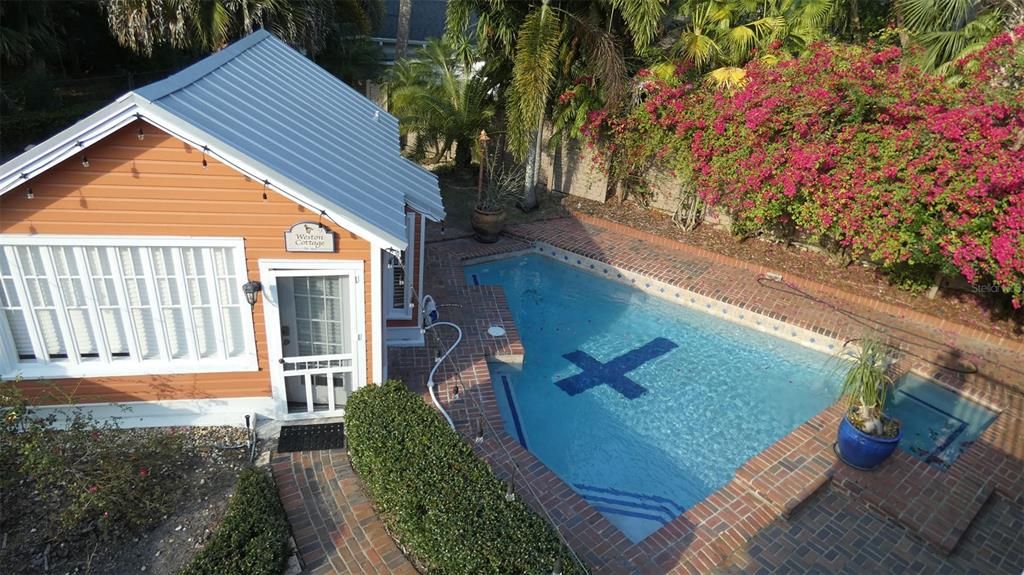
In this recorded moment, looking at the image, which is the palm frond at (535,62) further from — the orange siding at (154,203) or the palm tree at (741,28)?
the orange siding at (154,203)

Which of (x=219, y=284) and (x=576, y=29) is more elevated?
(x=576, y=29)

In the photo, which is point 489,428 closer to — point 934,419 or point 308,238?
point 308,238

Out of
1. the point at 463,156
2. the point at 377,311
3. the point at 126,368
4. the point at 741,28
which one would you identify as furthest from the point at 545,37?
the point at 126,368

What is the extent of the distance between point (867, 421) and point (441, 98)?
1520 centimetres

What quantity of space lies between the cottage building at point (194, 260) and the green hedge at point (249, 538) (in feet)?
5.73

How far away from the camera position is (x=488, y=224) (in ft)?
53.3

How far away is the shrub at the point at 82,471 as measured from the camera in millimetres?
6685

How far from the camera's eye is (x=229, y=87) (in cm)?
880

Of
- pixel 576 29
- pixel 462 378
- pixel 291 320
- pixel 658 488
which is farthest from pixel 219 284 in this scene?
pixel 576 29

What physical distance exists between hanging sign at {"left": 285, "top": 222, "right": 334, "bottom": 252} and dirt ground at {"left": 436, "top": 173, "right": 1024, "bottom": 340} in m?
8.79

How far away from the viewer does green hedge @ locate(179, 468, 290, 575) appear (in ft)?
19.8

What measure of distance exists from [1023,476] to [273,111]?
43.0 feet

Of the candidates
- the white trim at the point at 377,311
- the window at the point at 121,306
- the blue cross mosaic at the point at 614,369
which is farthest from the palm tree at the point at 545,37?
the window at the point at 121,306

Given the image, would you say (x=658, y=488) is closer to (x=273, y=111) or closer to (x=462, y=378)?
(x=462, y=378)
